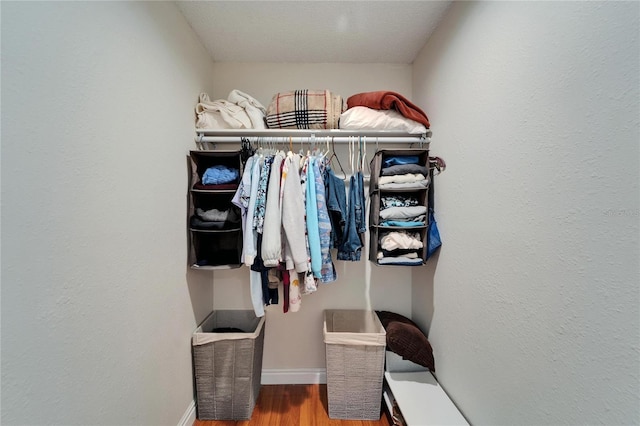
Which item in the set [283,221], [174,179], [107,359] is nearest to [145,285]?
[107,359]

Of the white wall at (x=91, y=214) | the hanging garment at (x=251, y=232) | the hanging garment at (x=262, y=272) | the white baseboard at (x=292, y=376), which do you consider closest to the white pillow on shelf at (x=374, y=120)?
the hanging garment at (x=251, y=232)

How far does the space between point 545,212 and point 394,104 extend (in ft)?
3.32

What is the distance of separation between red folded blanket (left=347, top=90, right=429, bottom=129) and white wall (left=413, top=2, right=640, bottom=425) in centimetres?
23

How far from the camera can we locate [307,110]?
1.51m

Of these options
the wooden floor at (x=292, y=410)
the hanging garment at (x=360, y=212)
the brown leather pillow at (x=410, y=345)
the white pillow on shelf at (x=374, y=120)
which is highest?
the white pillow on shelf at (x=374, y=120)

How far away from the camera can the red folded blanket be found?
1440 millimetres

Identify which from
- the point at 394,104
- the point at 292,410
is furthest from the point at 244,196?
the point at 292,410

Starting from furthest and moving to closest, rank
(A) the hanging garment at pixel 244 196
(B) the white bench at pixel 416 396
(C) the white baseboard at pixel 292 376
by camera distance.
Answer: (C) the white baseboard at pixel 292 376
(A) the hanging garment at pixel 244 196
(B) the white bench at pixel 416 396

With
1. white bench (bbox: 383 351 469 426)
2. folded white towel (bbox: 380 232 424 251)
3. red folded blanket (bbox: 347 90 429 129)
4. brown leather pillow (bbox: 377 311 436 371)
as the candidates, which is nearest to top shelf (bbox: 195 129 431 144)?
red folded blanket (bbox: 347 90 429 129)

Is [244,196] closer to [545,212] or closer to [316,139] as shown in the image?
[316,139]

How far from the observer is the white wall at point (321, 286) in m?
1.78

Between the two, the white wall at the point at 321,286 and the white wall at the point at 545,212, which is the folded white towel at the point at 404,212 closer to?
the white wall at the point at 545,212

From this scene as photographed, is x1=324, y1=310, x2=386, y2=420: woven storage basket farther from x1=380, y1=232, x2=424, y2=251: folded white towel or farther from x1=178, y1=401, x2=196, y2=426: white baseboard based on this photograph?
x1=178, y1=401, x2=196, y2=426: white baseboard

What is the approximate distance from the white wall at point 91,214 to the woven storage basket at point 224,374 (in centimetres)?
16
